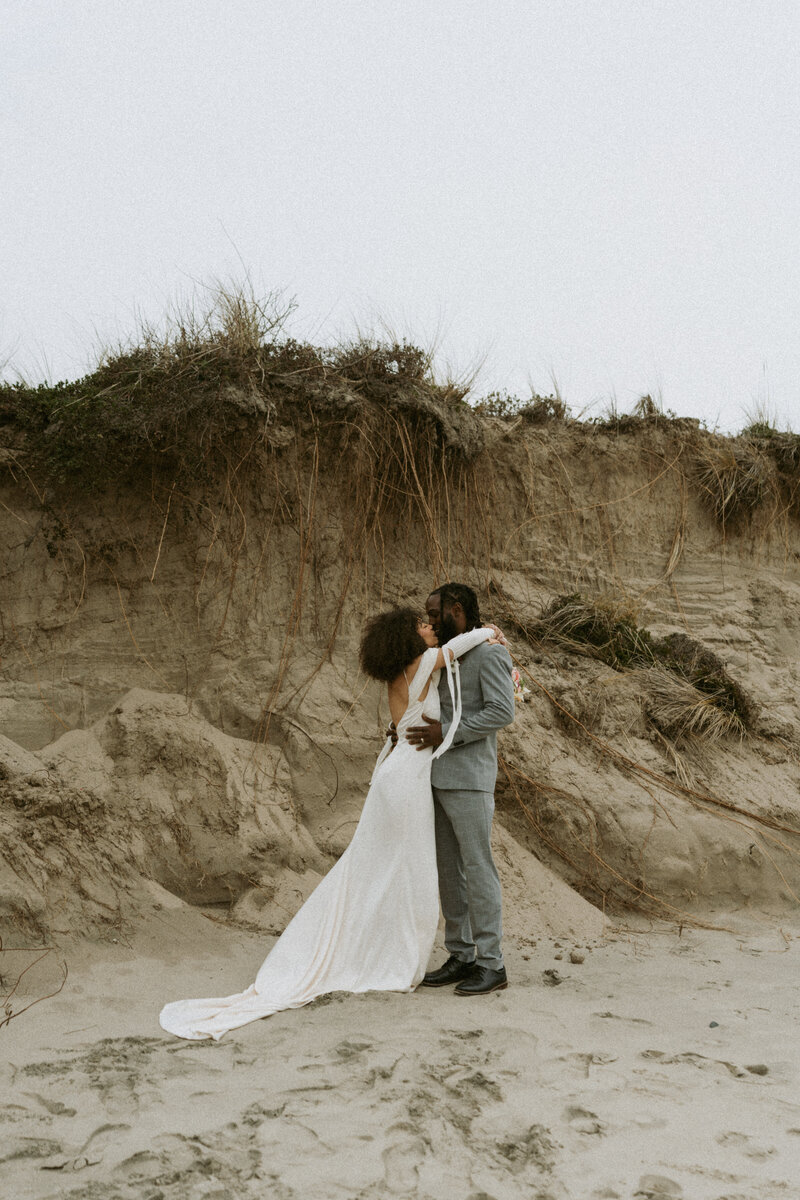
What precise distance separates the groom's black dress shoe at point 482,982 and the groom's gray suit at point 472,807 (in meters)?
0.03

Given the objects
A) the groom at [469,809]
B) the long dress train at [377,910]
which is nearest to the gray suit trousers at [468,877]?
the groom at [469,809]

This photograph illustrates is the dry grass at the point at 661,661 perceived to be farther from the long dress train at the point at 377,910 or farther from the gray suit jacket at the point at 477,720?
the long dress train at the point at 377,910

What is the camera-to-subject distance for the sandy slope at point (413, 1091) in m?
2.71

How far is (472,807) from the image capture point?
458 cm

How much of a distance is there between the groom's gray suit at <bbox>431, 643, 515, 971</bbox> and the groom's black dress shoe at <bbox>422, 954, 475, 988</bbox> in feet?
0.15

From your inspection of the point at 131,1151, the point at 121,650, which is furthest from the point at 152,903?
the point at 131,1151

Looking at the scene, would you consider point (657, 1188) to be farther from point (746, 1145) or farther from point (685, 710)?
point (685, 710)

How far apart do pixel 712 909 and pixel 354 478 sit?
3.88 meters

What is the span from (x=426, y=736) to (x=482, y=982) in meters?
1.17

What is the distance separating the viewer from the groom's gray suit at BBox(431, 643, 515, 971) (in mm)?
4504

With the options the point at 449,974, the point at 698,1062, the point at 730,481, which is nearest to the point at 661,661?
the point at 730,481

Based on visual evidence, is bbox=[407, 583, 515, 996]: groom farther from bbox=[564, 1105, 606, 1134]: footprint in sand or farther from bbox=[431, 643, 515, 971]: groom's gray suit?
bbox=[564, 1105, 606, 1134]: footprint in sand

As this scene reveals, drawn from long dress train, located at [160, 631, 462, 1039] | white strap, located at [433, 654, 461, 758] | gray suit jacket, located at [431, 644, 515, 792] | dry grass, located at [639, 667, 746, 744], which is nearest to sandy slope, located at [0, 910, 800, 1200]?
long dress train, located at [160, 631, 462, 1039]

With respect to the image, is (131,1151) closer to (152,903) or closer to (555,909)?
(152,903)
